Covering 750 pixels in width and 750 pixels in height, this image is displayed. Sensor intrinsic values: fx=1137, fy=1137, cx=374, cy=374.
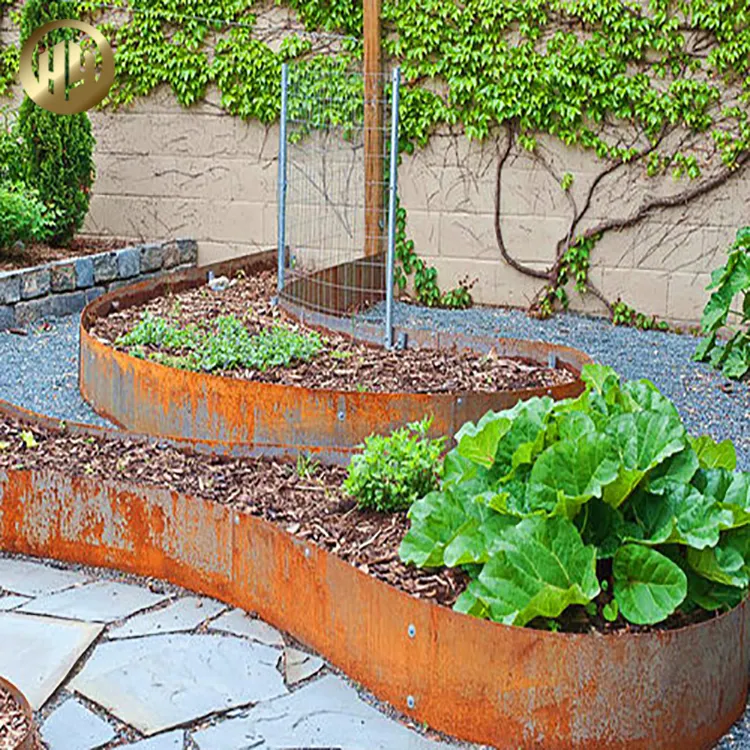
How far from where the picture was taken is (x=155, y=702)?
2.68m

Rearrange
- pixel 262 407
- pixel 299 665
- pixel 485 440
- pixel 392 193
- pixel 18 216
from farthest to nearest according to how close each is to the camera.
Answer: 1. pixel 18 216
2. pixel 392 193
3. pixel 262 407
4. pixel 299 665
5. pixel 485 440

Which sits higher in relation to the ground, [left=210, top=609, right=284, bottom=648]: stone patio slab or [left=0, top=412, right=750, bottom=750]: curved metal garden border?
[left=0, top=412, right=750, bottom=750]: curved metal garden border

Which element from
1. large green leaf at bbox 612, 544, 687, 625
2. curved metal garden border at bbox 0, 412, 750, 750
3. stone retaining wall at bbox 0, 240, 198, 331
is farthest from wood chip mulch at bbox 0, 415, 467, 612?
stone retaining wall at bbox 0, 240, 198, 331

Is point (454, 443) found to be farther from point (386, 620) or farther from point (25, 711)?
point (25, 711)

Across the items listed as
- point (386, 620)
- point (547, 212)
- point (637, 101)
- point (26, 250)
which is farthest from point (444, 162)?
point (386, 620)

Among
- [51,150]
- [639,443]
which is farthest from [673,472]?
[51,150]

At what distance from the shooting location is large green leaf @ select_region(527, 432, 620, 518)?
8.34 ft

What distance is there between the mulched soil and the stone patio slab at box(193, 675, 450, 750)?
82.9 inches

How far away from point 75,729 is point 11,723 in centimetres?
23

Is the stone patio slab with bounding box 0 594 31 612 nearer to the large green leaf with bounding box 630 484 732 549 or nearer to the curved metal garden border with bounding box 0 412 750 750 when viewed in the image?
the curved metal garden border with bounding box 0 412 750 750

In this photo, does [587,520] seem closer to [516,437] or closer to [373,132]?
[516,437]

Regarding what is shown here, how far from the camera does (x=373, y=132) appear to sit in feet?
24.4

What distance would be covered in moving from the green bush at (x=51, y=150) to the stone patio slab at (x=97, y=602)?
4630 millimetres

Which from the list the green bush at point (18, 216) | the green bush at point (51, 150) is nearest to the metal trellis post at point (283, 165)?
the green bush at point (18, 216)
